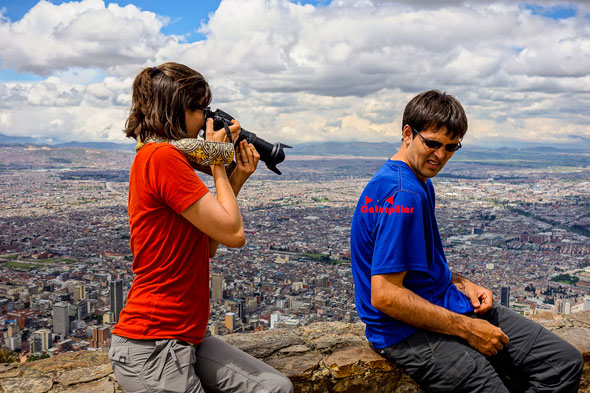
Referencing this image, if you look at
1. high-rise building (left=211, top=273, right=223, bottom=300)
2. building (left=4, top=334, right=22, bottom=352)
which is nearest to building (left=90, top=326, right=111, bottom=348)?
building (left=4, top=334, right=22, bottom=352)

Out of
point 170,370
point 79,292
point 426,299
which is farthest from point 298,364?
point 79,292

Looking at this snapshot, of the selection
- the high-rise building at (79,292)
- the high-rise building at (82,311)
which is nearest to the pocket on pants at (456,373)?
the high-rise building at (82,311)

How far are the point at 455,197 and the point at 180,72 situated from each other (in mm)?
38383

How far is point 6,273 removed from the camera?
15.3 m

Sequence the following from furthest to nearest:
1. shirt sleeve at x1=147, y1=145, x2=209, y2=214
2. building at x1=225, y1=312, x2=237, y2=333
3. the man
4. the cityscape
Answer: the cityscape → building at x1=225, y1=312, x2=237, y2=333 → the man → shirt sleeve at x1=147, y1=145, x2=209, y2=214

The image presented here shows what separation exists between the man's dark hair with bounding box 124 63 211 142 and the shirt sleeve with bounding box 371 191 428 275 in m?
0.78

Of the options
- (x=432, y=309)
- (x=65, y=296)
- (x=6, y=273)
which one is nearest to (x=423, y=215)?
(x=432, y=309)

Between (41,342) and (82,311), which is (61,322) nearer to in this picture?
(82,311)

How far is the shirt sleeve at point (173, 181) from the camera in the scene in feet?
4.83

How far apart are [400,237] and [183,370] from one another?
85 centimetres

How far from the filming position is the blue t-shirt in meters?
1.69

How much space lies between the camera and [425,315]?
1.75m

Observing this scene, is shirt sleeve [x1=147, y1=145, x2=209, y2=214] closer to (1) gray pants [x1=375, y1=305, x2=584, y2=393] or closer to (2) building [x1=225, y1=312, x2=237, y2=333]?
(1) gray pants [x1=375, y1=305, x2=584, y2=393]

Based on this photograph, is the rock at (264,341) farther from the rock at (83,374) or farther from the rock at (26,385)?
the rock at (26,385)
